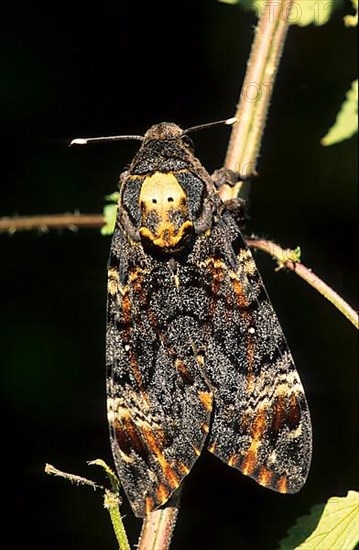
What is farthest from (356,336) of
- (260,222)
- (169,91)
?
(169,91)


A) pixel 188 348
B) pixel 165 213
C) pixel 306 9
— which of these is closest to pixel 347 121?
pixel 306 9

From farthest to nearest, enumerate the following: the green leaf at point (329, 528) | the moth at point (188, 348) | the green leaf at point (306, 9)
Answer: the green leaf at point (306, 9) < the moth at point (188, 348) < the green leaf at point (329, 528)

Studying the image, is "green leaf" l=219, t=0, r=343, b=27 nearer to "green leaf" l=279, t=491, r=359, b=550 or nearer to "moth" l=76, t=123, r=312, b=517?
"moth" l=76, t=123, r=312, b=517

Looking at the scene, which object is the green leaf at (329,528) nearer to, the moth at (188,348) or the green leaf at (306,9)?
the moth at (188,348)

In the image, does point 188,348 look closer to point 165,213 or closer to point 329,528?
point 165,213

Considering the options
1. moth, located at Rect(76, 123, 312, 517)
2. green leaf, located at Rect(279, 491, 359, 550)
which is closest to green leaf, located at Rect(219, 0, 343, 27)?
moth, located at Rect(76, 123, 312, 517)

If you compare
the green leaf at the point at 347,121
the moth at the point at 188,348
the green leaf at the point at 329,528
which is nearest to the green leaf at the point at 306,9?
the green leaf at the point at 347,121

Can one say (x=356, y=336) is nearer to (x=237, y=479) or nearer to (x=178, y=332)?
(x=237, y=479)
